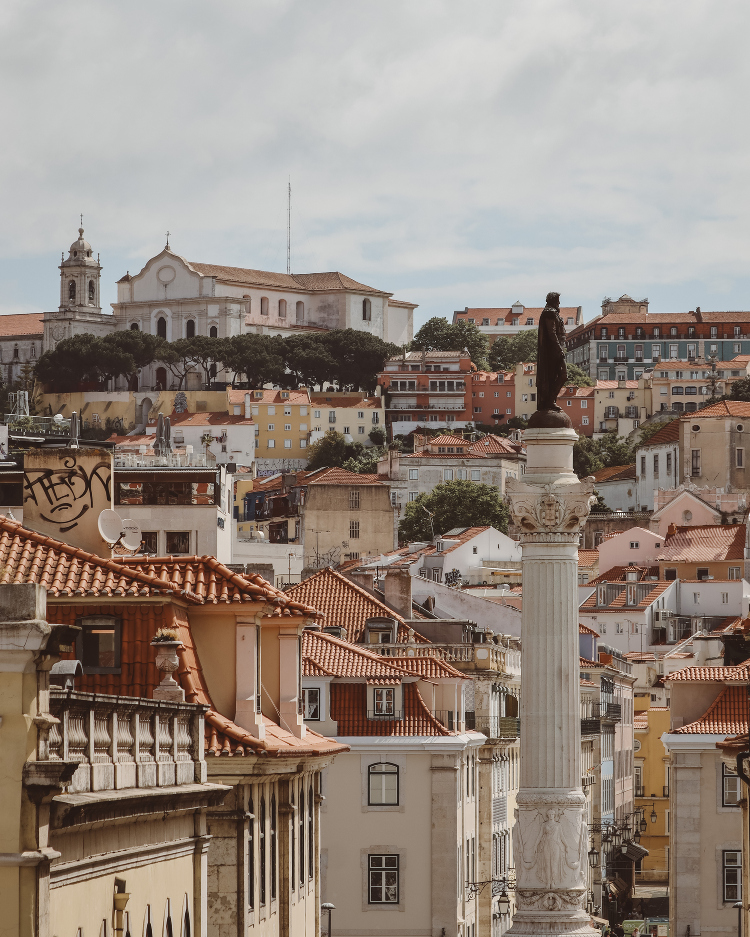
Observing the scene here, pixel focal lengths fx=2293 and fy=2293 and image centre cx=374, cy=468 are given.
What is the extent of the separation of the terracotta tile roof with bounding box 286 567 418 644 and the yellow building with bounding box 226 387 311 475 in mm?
125081

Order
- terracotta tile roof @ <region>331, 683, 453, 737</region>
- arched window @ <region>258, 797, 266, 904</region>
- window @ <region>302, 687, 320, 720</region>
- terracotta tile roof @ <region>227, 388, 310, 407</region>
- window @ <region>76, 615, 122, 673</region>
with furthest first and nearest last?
terracotta tile roof @ <region>227, 388, 310, 407</region> → terracotta tile roof @ <region>331, 683, 453, 737</region> → window @ <region>302, 687, 320, 720</region> → arched window @ <region>258, 797, 266, 904</region> → window @ <region>76, 615, 122, 673</region>

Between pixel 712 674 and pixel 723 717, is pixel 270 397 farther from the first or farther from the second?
pixel 723 717

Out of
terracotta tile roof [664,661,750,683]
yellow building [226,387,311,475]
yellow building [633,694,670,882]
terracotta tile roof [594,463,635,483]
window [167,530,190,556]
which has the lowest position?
yellow building [633,694,670,882]

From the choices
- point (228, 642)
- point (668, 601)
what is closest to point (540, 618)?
point (228, 642)

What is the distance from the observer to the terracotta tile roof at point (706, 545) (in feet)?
356

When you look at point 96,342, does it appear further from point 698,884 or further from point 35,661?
point 35,661

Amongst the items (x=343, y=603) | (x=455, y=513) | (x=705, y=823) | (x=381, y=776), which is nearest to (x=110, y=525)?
(x=381, y=776)

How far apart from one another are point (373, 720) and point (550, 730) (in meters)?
16.9

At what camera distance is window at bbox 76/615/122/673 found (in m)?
21.4

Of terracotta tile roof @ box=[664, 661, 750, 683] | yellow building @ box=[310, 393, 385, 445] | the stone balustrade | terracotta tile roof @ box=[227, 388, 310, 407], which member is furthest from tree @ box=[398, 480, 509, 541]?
the stone balustrade

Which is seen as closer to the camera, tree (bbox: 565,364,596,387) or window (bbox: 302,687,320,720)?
window (bbox: 302,687,320,720)

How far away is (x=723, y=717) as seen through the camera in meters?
41.6

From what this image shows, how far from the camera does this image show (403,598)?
56250 mm

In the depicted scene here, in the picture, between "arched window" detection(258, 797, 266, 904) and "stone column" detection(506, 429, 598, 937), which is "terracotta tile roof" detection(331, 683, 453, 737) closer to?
"arched window" detection(258, 797, 266, 904)
